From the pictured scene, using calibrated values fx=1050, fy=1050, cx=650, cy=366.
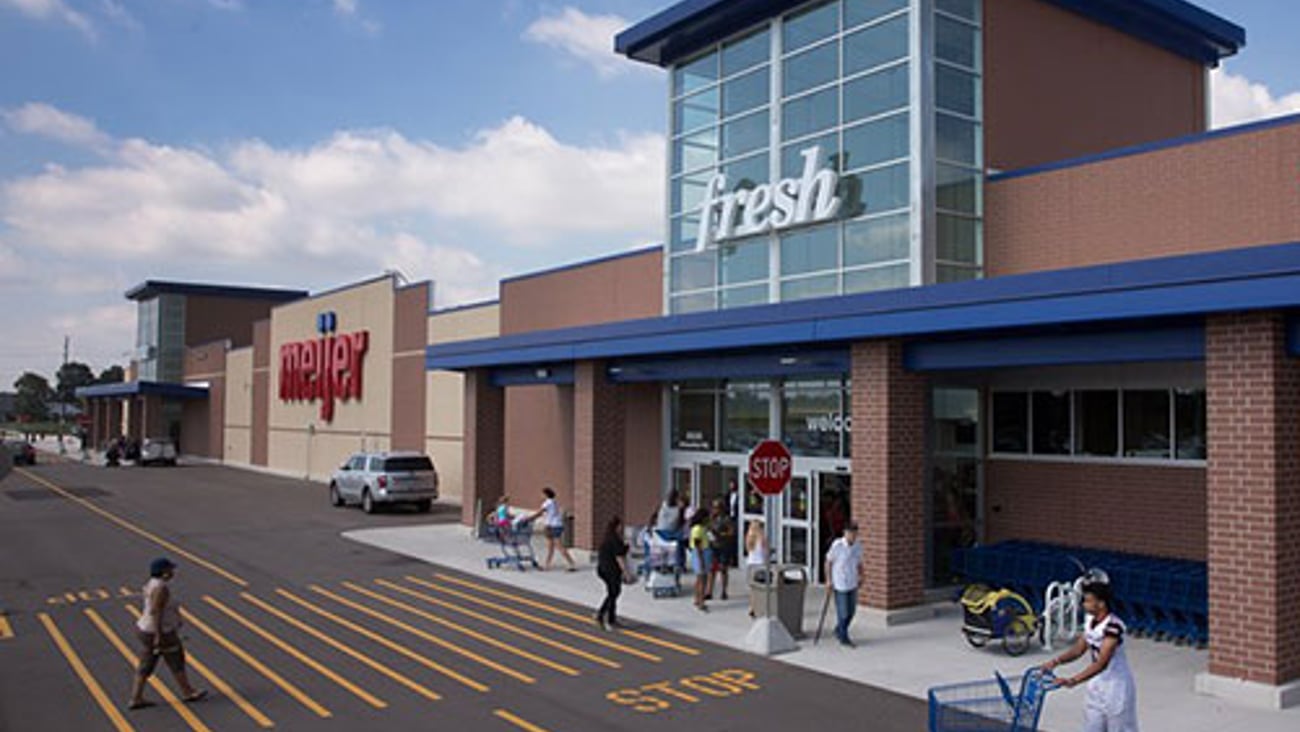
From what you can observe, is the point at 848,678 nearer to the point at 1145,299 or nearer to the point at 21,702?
the point at 1145,299

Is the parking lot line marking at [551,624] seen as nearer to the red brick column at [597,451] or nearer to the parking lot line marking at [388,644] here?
the parking lot line marking at [388,644]

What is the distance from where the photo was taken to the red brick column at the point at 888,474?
48.1 ft

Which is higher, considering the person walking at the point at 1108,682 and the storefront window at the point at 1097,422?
the storefront window at the point at 1097,422

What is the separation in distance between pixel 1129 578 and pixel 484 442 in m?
15.7

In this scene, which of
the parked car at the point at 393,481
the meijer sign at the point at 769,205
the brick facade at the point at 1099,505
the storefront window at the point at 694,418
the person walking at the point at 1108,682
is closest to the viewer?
the person walking at the point at 1108,682

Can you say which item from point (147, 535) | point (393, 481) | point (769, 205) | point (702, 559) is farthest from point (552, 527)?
point (393, 481)

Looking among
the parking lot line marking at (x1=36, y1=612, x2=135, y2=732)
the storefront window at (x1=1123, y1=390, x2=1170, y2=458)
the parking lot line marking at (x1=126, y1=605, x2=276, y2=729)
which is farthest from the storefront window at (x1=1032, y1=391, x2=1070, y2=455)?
the parking lot line marking at (x1=36, y1=612, x2=135, y2=732)

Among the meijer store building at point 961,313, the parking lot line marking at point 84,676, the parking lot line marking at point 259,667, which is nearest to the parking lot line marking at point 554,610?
the meijer store building at point 961,313

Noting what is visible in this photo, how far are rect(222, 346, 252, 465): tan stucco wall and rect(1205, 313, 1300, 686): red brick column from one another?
54139 millimetres

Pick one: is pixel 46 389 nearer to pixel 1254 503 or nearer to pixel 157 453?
pixel 157 453

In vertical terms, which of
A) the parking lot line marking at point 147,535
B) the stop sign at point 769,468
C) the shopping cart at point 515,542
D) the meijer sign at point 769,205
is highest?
the meijer sign at point 769,205

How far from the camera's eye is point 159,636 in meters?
10.7

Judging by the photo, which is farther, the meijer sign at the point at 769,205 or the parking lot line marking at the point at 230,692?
the meijer sign at the point at 769,205

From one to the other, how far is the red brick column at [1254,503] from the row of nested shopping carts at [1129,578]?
1.98m
